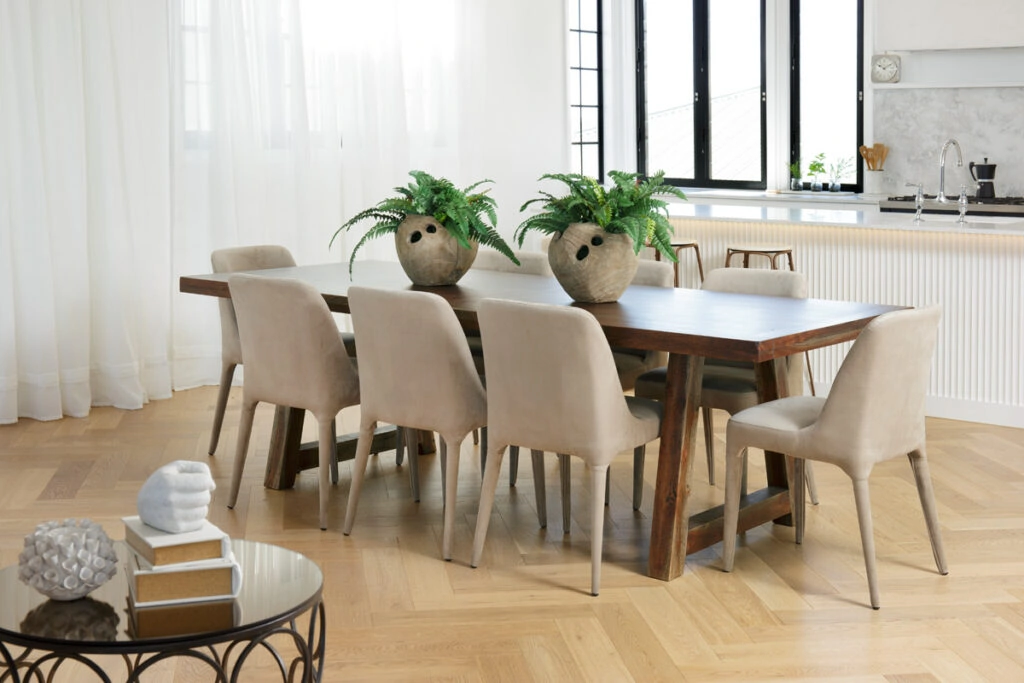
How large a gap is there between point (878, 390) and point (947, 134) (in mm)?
5569

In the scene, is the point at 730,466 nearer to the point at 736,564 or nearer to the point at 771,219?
the point at 736,564

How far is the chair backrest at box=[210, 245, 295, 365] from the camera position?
Result: 5281 mm

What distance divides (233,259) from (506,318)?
6.89ft

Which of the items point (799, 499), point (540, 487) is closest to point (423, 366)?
point (540, 487)

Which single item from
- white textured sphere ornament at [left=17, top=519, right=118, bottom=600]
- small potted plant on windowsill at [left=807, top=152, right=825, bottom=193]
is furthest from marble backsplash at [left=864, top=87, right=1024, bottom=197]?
white textured sphere ornament at [left=17, top=519, right=118, bottom=600]

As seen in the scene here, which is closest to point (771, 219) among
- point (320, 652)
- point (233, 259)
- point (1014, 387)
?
point (1014, 387)

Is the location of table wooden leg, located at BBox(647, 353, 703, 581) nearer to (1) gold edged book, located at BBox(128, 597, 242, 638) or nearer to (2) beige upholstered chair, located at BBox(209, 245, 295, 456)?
(1) gold edged book, located at BBox(128, 597, 242, 638)

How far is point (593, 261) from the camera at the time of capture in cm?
426

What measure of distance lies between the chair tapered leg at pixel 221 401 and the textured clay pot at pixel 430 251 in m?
1.00

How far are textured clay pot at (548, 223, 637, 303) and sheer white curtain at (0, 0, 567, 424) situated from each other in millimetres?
3046

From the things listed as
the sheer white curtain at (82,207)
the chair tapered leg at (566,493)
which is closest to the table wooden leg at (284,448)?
the chair tapered leg at (566,493)

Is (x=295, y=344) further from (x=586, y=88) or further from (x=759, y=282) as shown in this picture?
(x=586, y=88)

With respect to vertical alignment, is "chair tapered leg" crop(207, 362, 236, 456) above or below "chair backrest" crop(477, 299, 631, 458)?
below

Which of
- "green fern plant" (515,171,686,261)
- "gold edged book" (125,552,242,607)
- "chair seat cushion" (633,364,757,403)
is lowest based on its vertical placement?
"gold edged book" (125,552,242,607)
